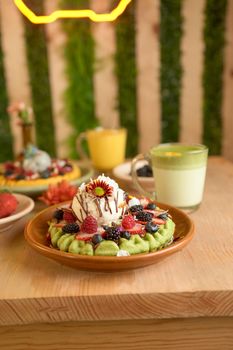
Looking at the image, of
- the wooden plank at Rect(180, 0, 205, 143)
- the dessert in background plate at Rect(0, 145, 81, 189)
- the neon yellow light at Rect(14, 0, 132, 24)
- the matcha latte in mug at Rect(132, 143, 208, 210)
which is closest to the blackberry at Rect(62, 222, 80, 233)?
the matcha latte in mug at Rect(132, 143, 208, 210)

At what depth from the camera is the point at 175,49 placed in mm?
2326

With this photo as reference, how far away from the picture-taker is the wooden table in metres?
0.76

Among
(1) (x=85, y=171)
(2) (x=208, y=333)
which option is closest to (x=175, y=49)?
(1) (x=85, y=171)

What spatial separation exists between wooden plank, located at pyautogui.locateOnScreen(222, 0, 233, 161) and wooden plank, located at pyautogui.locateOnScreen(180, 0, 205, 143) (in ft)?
0.45

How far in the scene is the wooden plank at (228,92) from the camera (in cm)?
230

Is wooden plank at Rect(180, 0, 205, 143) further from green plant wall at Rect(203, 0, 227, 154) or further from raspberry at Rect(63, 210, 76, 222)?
raspberry at Rect(63, 210, 76, 222)

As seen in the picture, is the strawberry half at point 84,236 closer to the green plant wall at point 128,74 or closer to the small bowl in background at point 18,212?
the small bowl in background at point 18,212

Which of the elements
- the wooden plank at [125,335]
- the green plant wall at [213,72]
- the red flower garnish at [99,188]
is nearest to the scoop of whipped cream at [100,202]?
the red flower garnish at [99,188]

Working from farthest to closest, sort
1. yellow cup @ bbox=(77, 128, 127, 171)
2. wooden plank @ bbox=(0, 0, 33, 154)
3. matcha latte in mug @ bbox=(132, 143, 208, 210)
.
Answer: wooden plank @ bbox=(0, 0, 33, 154)
yellow cup @ bbox=(77, 128, 127, 171)
matcha latte in mug @ bbox=(132, 143, 208, 210)

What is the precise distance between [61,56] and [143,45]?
450 mm

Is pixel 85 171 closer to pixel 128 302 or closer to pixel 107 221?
pixel 107 221

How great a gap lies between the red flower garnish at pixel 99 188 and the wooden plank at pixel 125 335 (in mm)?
260

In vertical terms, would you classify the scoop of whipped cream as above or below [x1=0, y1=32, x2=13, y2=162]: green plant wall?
above

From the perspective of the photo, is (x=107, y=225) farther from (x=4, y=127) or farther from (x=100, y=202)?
(x=4, y=127)
